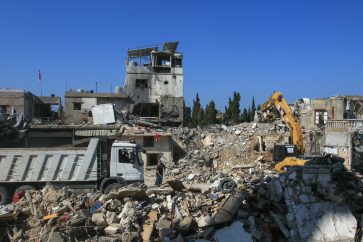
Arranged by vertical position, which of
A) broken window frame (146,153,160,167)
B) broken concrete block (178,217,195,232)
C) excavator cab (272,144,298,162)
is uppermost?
excavator cab (272,144,298,162)

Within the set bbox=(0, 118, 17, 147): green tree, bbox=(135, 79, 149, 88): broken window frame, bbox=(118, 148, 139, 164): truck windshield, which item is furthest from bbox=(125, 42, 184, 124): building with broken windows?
bbox=(118, 148, 139, 164): truck windshield

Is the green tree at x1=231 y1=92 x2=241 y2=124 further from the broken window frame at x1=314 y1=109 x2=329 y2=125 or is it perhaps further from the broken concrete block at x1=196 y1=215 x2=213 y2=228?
the broken concrete block at x1=196 y1=215 x2=213 y2=228

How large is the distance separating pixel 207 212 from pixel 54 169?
6979mm

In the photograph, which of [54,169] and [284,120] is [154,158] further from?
[54,169]

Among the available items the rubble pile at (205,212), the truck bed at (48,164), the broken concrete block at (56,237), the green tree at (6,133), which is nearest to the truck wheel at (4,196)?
the truck bed at (48,164)

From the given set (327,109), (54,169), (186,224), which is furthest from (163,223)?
(327,109)

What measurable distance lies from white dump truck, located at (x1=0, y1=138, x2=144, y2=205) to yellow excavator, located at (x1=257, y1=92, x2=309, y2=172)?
7564mm

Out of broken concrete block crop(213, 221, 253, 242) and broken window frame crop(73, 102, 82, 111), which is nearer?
broken concrete block crop(213, 221, 253, 242)

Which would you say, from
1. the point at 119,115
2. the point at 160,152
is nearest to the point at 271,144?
the point at 160,152

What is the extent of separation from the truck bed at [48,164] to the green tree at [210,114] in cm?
3223

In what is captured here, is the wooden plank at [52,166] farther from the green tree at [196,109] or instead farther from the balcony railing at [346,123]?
the green tree at [196,109]

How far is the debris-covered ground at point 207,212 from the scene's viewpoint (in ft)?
33.9

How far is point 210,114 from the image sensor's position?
158ft

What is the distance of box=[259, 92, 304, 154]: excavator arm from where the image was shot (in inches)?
804
